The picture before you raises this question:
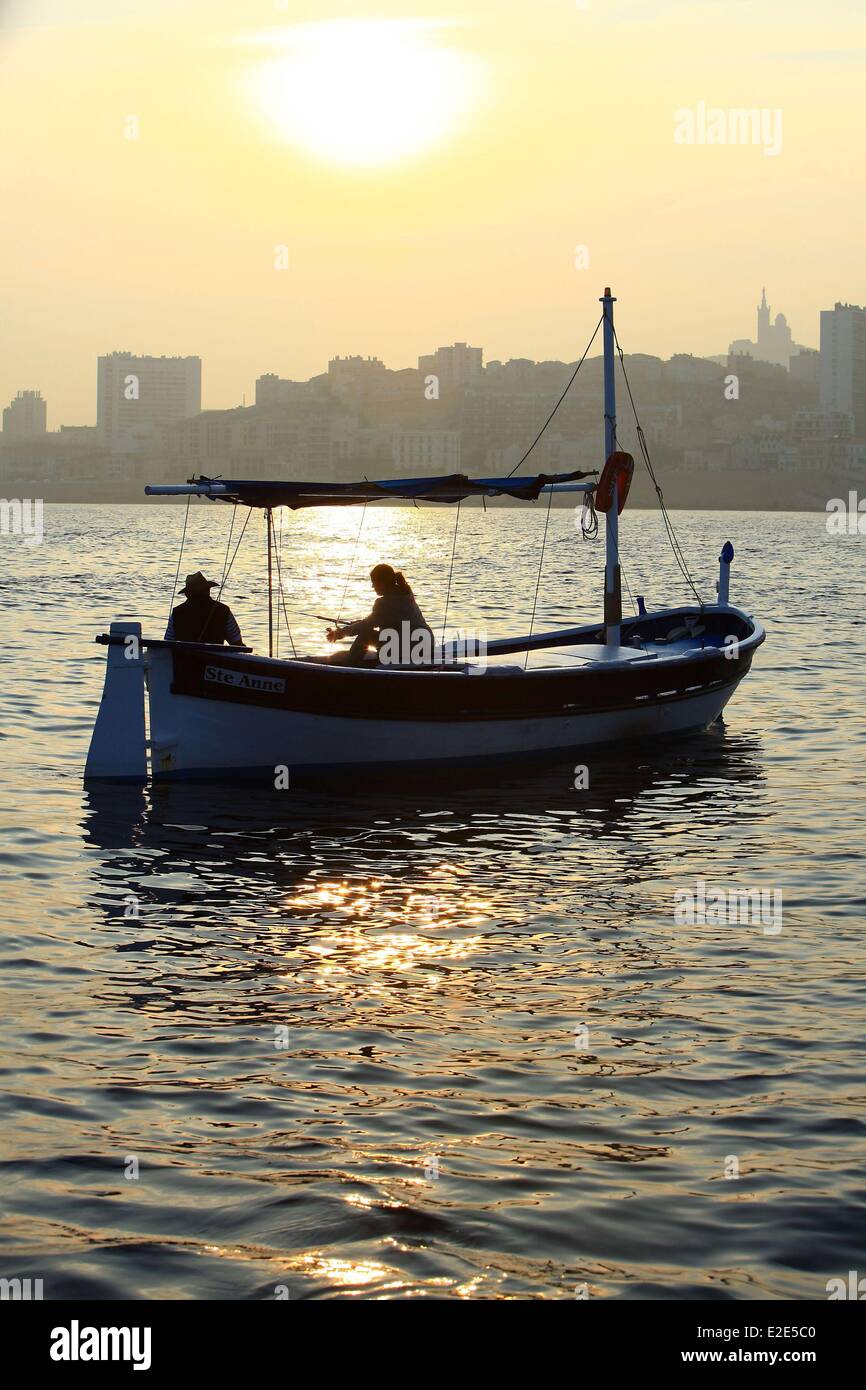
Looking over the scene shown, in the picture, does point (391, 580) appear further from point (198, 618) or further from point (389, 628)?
point (198, 618)

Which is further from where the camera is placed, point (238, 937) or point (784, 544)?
point (784, 544)

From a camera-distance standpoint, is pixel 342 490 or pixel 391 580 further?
pixel 391 580

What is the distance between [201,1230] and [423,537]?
434 feet

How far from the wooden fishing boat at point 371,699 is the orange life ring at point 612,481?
0.08 feet

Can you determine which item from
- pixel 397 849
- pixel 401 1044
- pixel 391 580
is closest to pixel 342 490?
pixel 391 580

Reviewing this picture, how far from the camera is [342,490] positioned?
679 inches

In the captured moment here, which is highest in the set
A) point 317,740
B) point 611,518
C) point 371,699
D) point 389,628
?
point 611,518

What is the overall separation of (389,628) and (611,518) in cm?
315

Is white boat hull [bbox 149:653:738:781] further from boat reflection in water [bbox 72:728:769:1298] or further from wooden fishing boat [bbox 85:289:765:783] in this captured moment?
boat reflection in water [bbox 72:728:769:1298]

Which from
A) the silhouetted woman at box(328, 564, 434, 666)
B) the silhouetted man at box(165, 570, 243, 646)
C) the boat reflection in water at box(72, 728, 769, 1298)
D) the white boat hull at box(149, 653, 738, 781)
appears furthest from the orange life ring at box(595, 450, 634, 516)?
the boat reflection in water at box(72, 728, 769, 1298)

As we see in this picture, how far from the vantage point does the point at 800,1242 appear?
665 cm

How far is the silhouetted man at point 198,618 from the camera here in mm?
16594

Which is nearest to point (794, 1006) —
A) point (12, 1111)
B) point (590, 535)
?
point (12, 1111)

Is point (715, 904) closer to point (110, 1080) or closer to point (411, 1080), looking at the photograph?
point (411, 1080)
